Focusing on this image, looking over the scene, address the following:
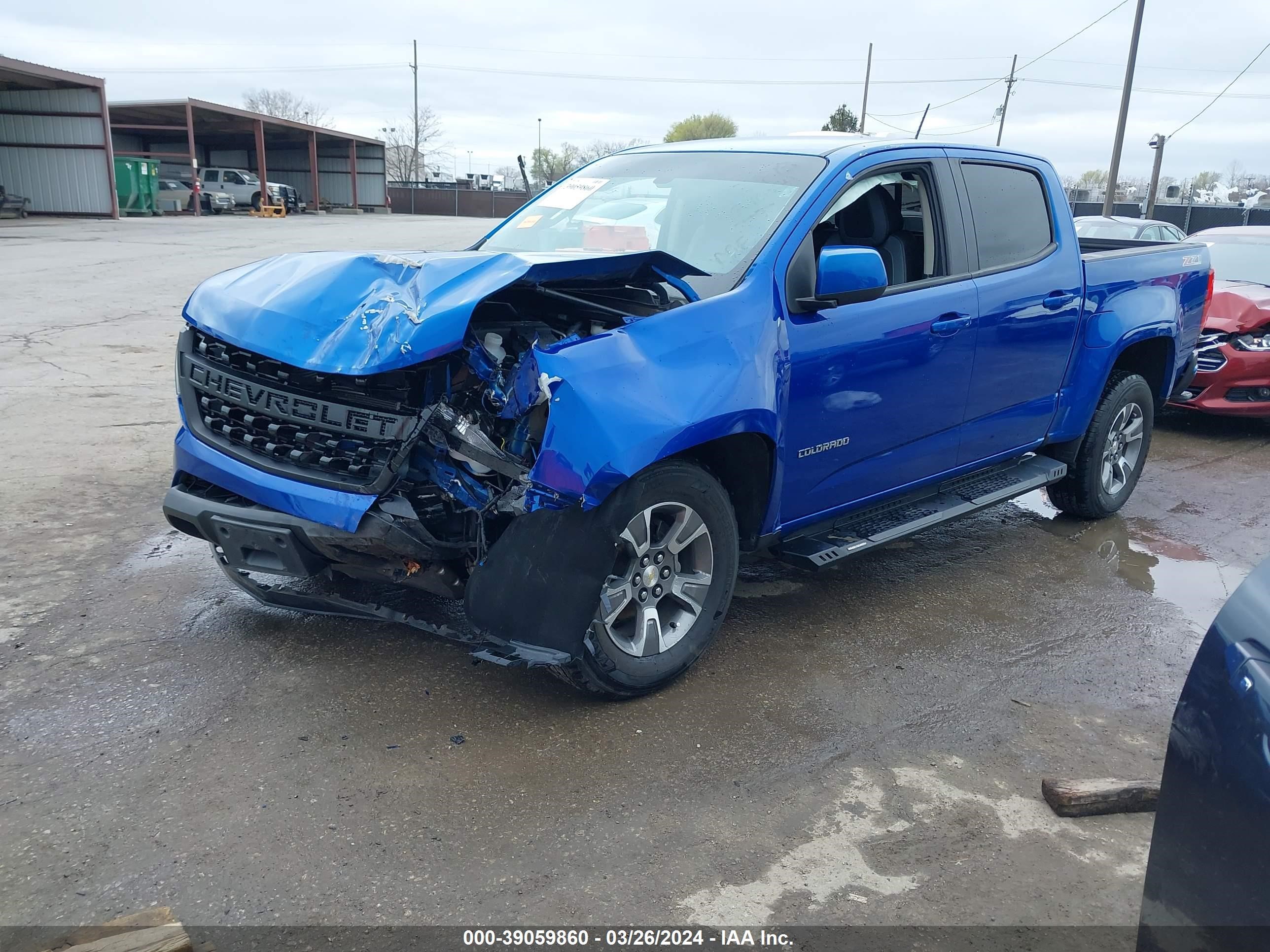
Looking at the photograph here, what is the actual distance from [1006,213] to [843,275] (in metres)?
1.70

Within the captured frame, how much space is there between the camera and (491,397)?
3.07m

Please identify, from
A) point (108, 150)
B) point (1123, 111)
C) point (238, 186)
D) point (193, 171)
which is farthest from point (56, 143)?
point (1123, 111)

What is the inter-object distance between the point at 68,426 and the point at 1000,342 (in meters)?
5.85

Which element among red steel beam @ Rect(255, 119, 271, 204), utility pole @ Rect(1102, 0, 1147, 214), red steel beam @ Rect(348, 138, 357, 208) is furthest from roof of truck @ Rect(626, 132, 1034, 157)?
red steel beam @ Rect(348, 138, 357, 208)

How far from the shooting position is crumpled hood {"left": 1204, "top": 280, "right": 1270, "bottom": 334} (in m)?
8.00

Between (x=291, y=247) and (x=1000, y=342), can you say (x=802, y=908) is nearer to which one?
(x=1000, y=342)

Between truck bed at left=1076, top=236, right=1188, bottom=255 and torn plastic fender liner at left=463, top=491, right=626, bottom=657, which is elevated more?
truck bed at left=1076, top=236, right=1188, bottom=255

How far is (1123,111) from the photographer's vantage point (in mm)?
25344

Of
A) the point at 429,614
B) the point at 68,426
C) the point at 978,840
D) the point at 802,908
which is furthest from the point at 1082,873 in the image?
the point at 68,426

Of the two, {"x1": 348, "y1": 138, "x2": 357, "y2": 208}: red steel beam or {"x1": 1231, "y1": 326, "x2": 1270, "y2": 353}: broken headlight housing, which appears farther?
{"x1": 348, "y1": 138, "x2": 357, "y2": 208}: red steel beam

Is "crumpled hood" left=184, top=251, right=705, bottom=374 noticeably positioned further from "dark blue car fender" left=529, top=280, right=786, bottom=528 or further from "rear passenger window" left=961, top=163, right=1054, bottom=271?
"rear passenger window" left=961, top=163, right=1054, bottom=271

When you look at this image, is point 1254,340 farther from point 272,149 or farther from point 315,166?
point 272,149

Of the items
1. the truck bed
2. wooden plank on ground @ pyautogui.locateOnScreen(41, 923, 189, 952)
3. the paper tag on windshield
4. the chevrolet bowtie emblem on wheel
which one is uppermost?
the paper tag on windshield

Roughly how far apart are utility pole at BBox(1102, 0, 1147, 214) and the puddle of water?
23.0 m
